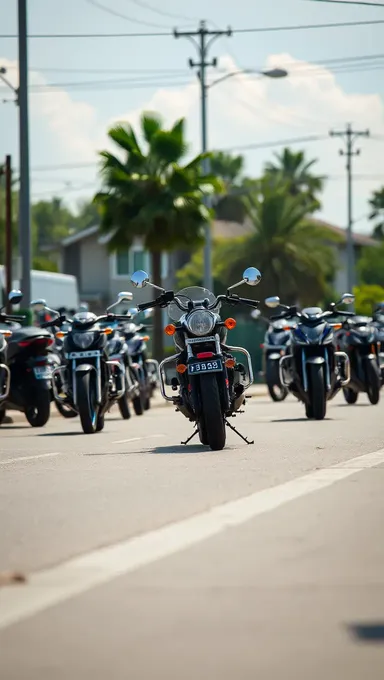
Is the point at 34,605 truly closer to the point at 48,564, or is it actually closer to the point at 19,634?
the point at 19,634

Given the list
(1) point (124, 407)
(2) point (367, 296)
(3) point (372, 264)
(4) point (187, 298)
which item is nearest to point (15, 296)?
(1) point (124, 407)

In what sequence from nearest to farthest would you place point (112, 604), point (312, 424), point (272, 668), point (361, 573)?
point (272, 668) < point (112, 604) < point (361, 573) < point (312, 424)

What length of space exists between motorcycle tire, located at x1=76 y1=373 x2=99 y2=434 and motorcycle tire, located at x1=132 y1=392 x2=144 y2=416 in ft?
19.5

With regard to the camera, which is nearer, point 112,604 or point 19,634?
point 19,634

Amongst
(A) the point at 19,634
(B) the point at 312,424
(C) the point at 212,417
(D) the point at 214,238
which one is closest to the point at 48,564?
(A) the point at 19,634

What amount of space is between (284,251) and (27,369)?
2206 inches

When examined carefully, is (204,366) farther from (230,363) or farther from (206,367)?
(230,363)

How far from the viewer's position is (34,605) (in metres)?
6.11

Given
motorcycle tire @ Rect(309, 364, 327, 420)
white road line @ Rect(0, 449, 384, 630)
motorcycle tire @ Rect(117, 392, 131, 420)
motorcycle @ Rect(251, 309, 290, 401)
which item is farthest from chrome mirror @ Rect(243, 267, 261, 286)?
motorcycle @ Rect(251, 309, 290, 401)

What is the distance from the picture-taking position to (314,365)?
19391 millimetres

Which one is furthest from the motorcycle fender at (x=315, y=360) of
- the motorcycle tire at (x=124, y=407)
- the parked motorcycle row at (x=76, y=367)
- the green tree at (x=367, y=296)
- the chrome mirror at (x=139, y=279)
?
the green tree at (x=367, y=296)

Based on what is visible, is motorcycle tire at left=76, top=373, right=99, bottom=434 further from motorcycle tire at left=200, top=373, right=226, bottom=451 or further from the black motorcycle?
the black motorcycle

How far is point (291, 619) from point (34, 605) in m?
1.06

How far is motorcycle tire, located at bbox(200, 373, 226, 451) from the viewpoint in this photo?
13.6 metres
